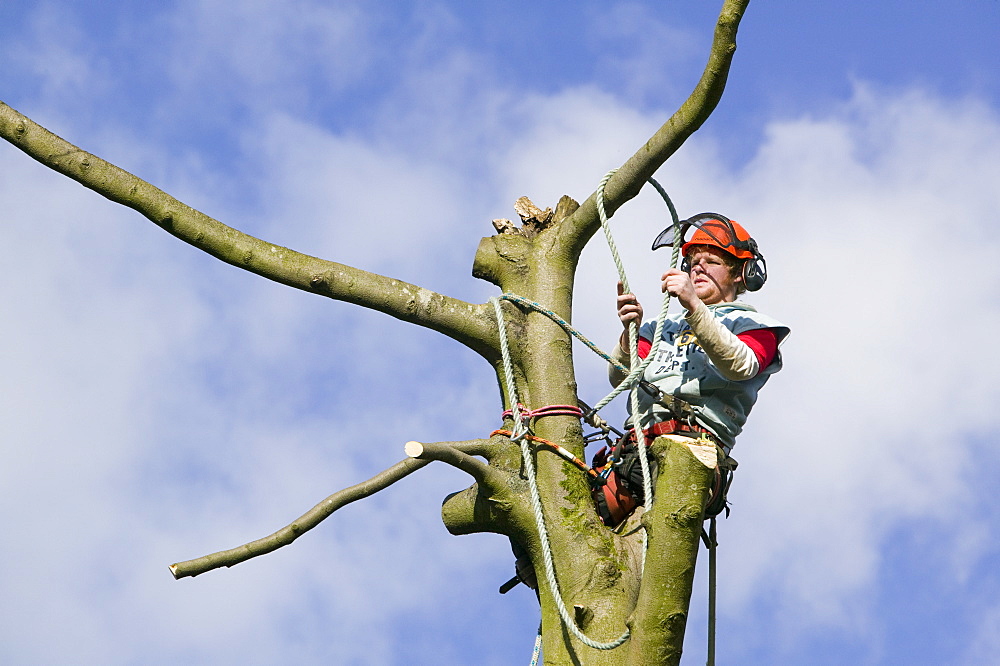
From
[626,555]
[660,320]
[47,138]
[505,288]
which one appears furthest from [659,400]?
[47,138]

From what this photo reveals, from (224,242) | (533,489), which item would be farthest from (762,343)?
(224,242)

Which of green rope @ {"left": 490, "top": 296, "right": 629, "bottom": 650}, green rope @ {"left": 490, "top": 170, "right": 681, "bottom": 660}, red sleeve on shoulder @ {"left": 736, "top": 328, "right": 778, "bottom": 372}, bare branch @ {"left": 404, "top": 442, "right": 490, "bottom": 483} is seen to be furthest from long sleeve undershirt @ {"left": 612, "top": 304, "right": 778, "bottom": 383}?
bare branch @ {"left": 404, "top": 442, "right": 490, "bottom": 483}

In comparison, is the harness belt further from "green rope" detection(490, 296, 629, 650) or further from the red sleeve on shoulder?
"green rope" detection(490, 296, 629, 650)

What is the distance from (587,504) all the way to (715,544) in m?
0.59

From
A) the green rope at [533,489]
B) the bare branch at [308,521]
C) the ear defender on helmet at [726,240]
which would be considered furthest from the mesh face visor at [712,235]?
the bare branch at [308,521]

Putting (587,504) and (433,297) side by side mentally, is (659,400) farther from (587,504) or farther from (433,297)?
(433,297)

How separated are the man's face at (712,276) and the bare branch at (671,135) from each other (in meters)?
0.45

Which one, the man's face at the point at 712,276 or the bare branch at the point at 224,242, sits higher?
the man's face at the point at 712,276

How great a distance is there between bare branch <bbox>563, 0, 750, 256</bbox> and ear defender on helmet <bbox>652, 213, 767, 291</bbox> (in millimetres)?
322

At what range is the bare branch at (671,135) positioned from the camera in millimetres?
3865

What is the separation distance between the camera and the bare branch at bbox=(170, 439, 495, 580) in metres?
4.16

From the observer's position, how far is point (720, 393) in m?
4.41

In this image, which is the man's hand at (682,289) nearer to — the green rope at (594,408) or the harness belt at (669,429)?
the green rope at (594,408)

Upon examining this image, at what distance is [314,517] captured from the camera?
13.8 feet
